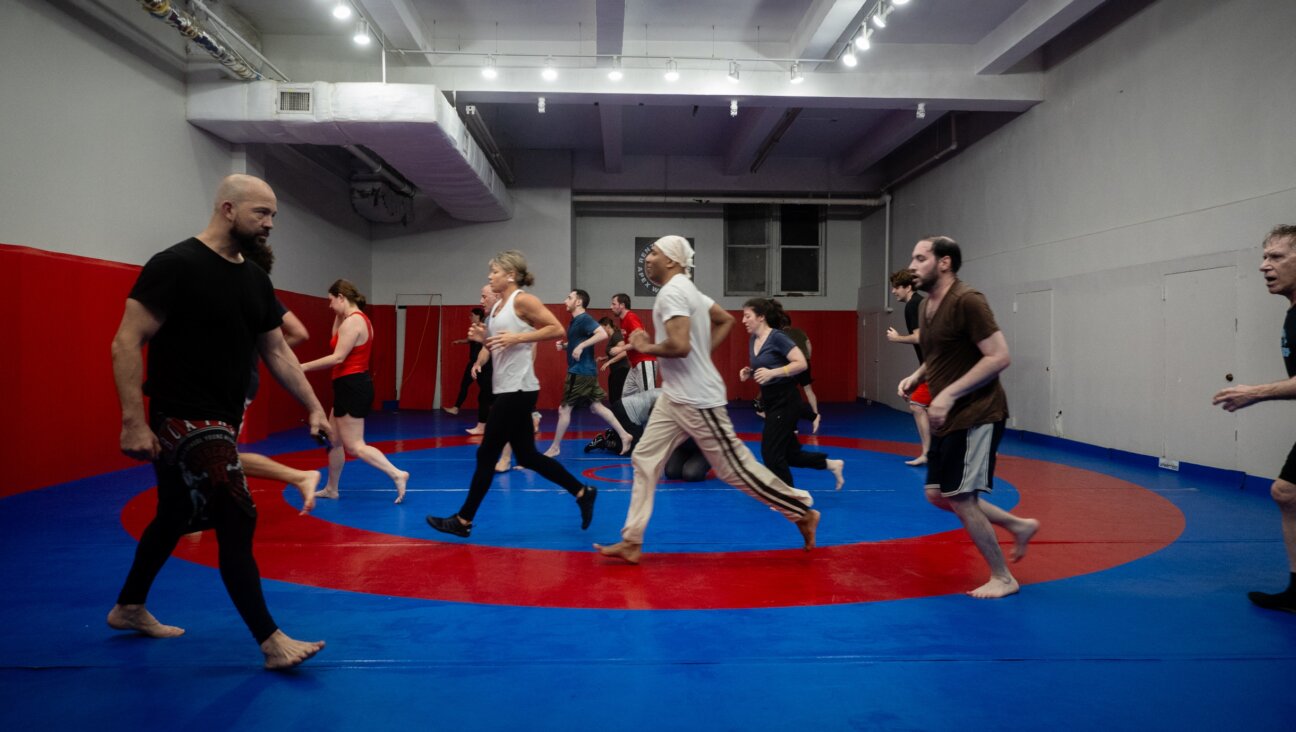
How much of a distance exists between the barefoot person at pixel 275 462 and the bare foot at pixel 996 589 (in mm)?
3071

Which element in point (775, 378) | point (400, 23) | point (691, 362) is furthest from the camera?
point (400, 23)

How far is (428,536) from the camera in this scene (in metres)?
5.11

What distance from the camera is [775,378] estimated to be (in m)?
5.65

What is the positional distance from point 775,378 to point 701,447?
1.50 m

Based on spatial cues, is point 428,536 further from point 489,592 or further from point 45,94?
point 45,94

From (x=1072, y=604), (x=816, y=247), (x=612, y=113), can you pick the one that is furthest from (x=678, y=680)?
(x=816, y=247)

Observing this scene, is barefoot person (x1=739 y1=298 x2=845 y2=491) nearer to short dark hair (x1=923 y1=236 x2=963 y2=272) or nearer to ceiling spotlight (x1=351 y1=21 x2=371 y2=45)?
short dark hair (x1=923 y1=236 x2=963 y2=272)

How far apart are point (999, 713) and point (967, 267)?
1192 centimetres

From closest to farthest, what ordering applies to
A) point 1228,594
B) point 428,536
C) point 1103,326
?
point 1228,594 < point 428,536 < point 1103,326

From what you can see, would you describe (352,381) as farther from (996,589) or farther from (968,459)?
(996,589)

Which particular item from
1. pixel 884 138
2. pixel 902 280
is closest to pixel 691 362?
pixel 902 280

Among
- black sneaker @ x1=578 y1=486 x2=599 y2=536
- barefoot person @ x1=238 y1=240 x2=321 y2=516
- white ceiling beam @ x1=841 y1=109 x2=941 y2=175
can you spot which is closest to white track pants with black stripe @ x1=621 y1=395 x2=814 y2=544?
black sneaker @ x1=578 y1=486 x2=599 y2=536

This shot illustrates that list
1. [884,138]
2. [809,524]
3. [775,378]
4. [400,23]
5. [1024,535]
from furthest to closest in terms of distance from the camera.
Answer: [884,138] → [400,23] → [775,378] → [809,524] → [1024,535]

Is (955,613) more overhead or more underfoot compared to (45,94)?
more underfoot
